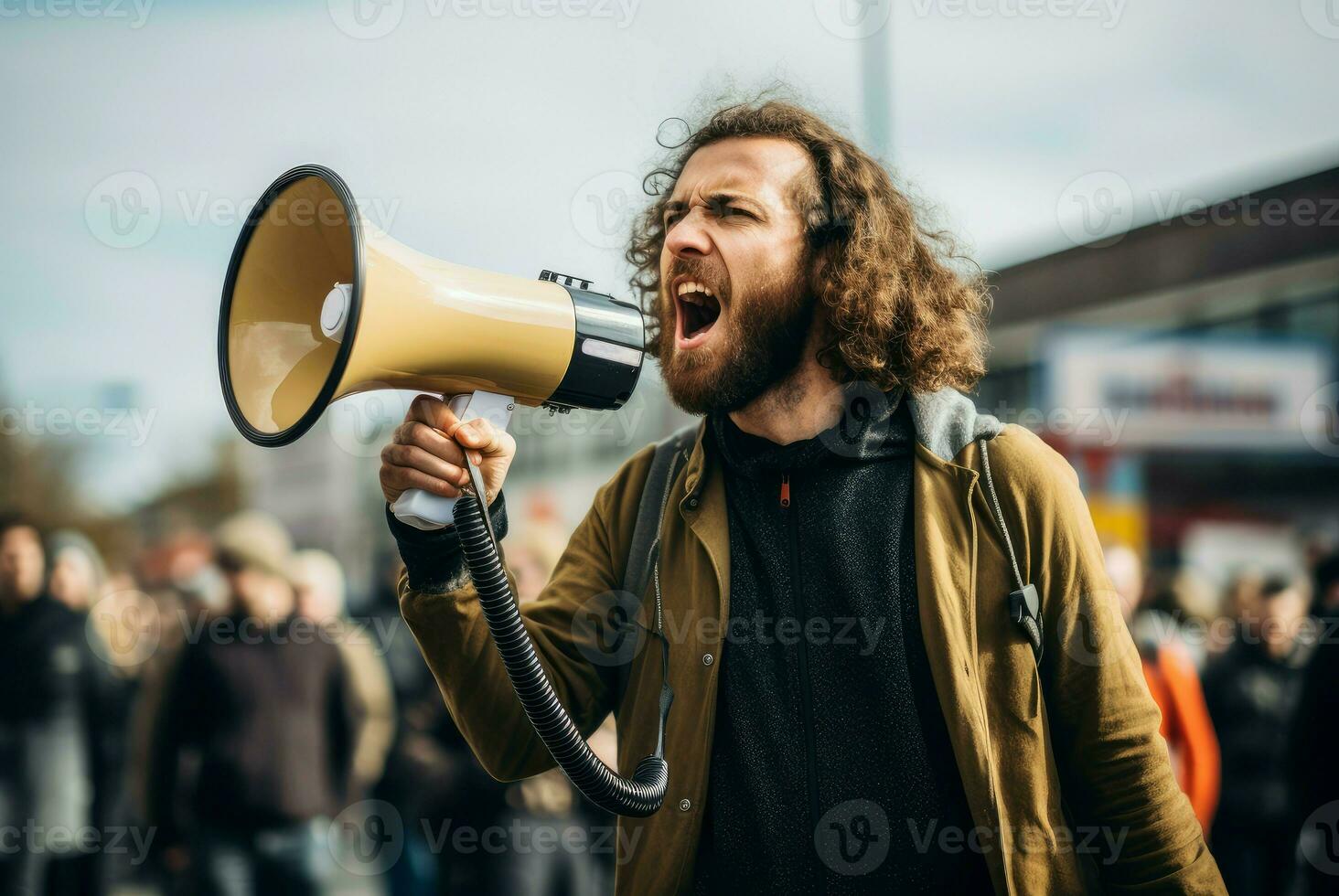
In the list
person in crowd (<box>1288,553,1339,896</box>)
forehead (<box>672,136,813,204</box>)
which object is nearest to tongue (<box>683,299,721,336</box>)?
forehead (<box>672,136,813,204</box>)

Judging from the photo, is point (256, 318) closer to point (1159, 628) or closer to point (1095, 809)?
point (1095, 809)

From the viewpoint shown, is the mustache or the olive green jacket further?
the mustache

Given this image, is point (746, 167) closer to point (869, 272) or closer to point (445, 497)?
point (869, 272)

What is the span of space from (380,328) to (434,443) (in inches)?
9.3

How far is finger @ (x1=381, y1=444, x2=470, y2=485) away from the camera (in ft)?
5.74

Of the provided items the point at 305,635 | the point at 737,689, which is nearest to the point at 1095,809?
the point at 737,689

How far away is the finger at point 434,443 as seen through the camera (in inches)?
69.4

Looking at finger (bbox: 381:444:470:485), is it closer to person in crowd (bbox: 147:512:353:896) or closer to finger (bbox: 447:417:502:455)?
finger (bbox: 447:417:502:455)

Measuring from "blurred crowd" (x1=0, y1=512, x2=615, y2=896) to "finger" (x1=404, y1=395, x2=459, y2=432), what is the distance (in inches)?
107

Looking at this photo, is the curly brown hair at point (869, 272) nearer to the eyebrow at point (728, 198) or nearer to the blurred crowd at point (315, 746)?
the eyebrow at point (728, 198)

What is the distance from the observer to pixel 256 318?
1772 millimetres

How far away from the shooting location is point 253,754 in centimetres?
431

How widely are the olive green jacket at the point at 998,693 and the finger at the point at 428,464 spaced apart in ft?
0.70

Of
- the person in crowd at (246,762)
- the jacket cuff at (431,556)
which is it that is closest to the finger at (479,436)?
the jacket cuff at (431,556)
